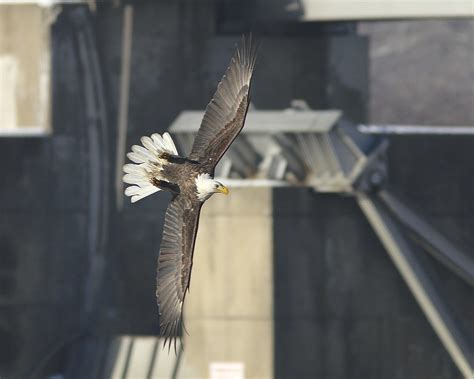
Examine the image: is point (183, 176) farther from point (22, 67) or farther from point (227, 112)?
point (22, 67)

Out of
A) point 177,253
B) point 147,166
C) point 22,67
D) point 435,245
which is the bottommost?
point 435,245

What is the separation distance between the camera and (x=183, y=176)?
86.0ft

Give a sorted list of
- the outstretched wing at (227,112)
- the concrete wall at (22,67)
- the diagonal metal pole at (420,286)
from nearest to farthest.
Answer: the outstretched wing at (227,112), the diagonal metal pole at (420,286), the concrete wall at (22,67)

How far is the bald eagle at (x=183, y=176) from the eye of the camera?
85.1ft

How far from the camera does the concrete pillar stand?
36.0 meters

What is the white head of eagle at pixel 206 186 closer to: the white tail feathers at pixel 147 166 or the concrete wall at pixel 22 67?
the white tail feathers at pixel 147 166

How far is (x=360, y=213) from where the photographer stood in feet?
120

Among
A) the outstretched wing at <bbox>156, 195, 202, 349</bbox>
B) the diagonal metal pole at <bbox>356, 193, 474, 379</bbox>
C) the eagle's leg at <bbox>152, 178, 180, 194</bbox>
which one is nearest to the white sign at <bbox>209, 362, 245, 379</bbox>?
the diagonal metal pole at <bbox>356, 193, 474, 379</bbox>

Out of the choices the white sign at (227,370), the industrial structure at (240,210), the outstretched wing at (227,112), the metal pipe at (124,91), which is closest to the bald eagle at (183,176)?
the outstretched wing at (227,112)

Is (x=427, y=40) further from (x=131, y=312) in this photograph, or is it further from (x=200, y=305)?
(x=200, y=305)

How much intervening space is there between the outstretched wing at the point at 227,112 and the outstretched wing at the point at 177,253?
0.72 metres

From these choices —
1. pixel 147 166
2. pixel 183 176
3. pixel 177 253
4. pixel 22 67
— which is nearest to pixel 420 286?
pixel 177 253

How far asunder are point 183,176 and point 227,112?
1.25 metres

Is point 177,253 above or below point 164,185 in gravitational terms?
below
